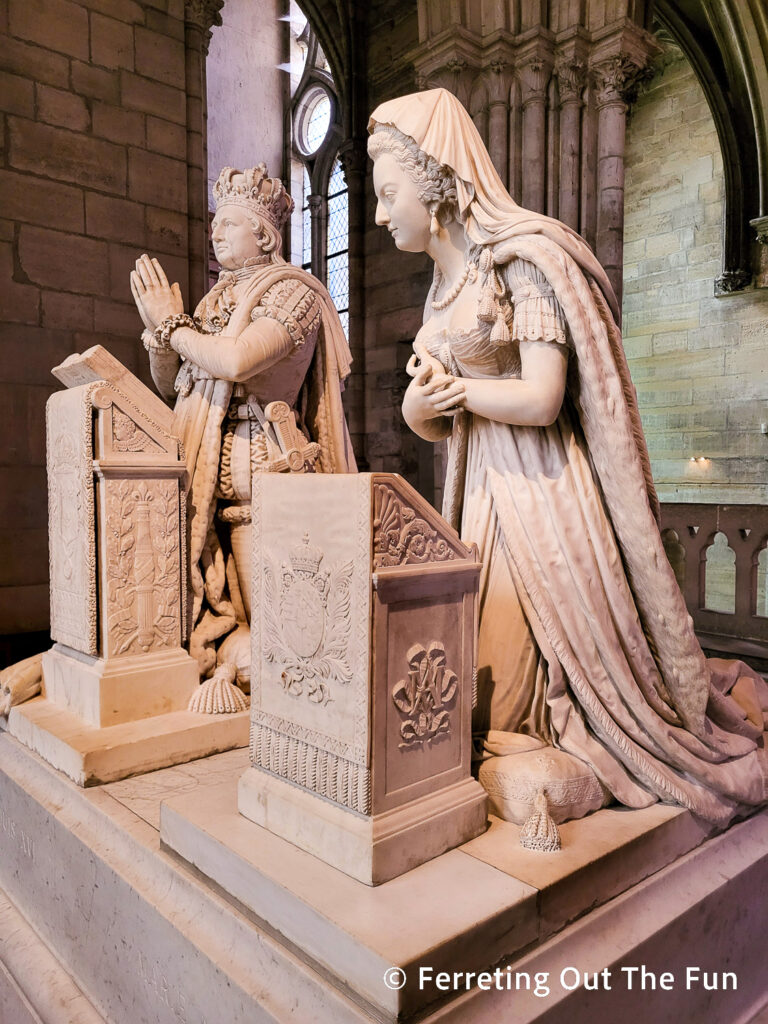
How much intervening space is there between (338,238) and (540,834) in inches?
355

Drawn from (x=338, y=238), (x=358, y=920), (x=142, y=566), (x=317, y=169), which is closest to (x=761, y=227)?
(x=338, y=238)

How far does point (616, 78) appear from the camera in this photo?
17.4 ft

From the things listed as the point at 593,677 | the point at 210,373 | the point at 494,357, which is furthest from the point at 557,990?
the point at 210,373

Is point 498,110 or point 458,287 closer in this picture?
point 458,287

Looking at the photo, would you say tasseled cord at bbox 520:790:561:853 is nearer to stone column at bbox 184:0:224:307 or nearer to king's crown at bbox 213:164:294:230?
king's crown at bbox 213:164:294:230

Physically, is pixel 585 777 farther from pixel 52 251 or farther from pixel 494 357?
pixel 52 251

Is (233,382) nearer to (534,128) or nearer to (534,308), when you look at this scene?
(534,308)

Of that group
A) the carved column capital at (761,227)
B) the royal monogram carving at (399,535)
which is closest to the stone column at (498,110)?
the carved column capital at (761,227)

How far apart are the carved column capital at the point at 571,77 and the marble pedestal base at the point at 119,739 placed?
16.8 feet

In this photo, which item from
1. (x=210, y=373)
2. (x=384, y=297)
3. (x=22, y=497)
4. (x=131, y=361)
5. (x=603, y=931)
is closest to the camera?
(x=603, y=931)

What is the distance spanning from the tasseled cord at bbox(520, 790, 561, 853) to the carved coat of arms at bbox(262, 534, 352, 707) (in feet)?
1.60

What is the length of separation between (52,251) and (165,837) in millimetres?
4150

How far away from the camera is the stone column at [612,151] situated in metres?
5.29

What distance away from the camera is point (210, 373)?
2.56 meters
